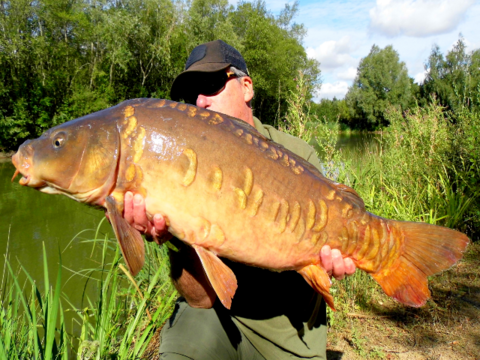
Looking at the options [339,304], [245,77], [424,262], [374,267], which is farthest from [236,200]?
[339,304]

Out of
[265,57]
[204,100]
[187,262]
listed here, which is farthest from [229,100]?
[265,57]

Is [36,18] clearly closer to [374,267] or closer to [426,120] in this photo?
[426,120]

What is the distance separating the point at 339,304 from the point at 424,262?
51.1 inches

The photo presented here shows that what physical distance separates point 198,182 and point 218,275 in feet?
1.03

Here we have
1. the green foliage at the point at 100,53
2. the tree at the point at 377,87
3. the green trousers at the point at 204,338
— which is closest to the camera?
the green trousers at the point at 204,338

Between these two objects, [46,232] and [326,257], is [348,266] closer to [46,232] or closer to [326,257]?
[326,257]

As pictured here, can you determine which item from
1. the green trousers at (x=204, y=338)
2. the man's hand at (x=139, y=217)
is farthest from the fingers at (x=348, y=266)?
the man's hand at (x=139, y=217)

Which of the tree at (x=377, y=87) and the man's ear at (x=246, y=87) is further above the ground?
the tree at (x=377, y=87)

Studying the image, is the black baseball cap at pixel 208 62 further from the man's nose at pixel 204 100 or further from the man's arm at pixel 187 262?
the man's arm at pixel 187 262

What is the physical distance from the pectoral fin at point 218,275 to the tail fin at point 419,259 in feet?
2.00

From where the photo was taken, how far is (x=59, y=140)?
1.17 metres

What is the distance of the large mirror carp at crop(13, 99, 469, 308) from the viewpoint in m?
1.11

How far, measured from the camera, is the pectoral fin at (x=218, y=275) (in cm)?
113

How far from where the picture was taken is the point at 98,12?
19500mm
